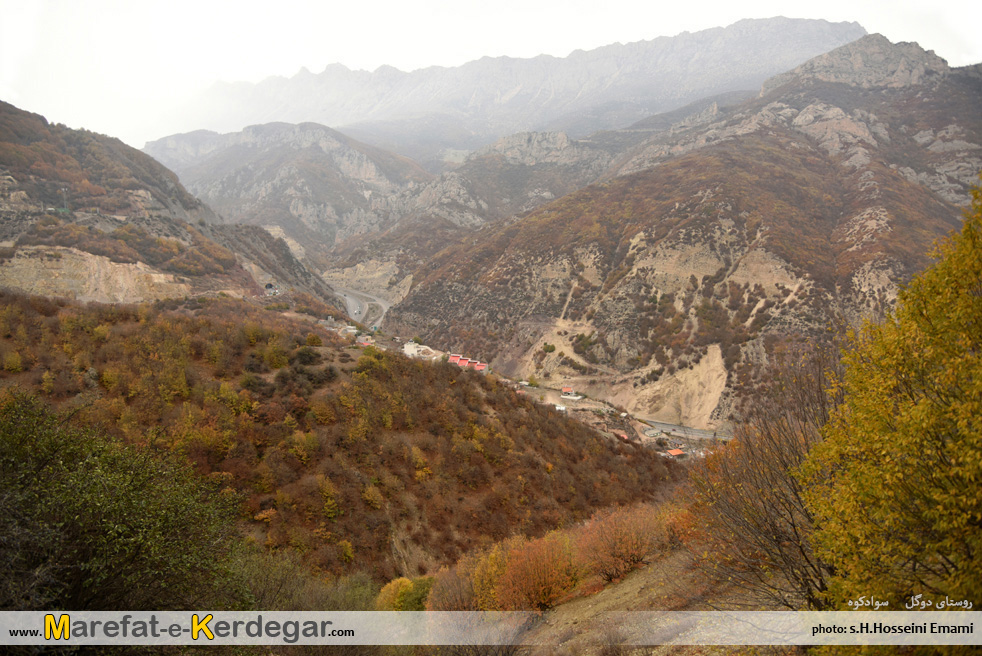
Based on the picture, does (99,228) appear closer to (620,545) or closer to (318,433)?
(318,433)

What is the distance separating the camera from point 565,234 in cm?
9238

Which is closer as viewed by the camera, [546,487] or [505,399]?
[546,487]

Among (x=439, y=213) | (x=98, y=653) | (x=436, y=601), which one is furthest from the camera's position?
(x=439, y=213)

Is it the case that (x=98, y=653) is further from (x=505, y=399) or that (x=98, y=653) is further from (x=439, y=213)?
(x=439, y=213)

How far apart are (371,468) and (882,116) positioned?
484 feet

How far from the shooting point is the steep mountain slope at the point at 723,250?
189ft

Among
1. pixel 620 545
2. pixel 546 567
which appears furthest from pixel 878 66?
pixel 546 567

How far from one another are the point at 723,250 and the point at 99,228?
100 metres

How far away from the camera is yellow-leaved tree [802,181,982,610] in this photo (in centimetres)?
483

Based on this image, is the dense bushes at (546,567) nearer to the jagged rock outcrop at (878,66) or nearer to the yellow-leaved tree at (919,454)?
the yellow-leaved tree at (919,454)

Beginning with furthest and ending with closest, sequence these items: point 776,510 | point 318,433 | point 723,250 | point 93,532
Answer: point 723,250
point 318,433
point 776,510
point 93,532

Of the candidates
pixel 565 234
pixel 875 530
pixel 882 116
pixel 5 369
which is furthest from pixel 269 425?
pixel 882 116

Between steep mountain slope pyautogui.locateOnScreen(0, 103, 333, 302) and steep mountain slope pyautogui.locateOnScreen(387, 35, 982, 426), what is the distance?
4145cm

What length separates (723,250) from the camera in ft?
226
